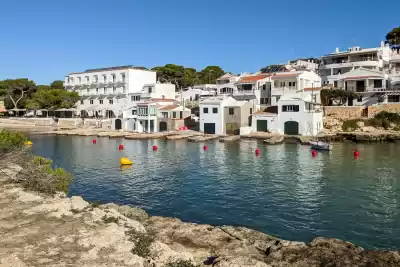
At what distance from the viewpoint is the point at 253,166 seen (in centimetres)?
3628

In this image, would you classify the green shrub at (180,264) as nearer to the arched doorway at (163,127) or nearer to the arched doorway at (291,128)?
the arched doorway at (291,128)

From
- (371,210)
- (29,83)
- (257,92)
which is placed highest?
(29,83)

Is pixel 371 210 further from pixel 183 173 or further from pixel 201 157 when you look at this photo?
pixel 201 157

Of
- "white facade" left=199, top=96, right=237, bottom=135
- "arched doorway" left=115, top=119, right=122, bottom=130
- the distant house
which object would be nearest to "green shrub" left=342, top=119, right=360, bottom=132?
the distant house

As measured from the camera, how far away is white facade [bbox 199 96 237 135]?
66750mm

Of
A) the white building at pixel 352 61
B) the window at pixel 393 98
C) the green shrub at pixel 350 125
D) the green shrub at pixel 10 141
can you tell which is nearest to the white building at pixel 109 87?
the white building at pixel 352 61

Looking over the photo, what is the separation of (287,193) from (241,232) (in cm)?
1140

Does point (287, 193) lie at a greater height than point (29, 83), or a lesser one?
lesser

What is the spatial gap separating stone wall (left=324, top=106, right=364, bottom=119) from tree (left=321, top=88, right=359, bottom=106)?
123 inches

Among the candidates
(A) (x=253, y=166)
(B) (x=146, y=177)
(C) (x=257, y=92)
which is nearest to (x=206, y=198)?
(B) (x=146, y=177)

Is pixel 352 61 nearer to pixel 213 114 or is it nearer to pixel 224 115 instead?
pixel 224 115

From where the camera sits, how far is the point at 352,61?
7862cm

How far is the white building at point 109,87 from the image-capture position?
90.9 metres

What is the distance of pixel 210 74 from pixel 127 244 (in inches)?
4516
